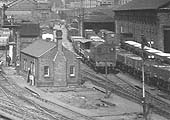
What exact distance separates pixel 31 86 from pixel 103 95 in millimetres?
7312

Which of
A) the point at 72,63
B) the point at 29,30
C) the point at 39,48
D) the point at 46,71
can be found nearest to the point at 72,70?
the point at 72,63

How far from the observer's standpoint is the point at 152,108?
79.8 ft

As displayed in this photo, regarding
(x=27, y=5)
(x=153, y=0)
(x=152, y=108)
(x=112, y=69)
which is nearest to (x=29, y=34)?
(x=112, y=69)

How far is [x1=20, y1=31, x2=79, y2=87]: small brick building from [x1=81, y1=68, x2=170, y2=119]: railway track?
3.21 metres

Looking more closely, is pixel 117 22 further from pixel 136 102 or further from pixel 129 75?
pixel 136 102

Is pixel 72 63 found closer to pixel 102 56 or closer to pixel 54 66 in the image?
pixel 54 66

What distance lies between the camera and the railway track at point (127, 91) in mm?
24266

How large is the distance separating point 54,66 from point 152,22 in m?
21.9

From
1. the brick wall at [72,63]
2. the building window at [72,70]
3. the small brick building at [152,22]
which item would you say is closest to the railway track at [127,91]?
the brick wall at [72,63]

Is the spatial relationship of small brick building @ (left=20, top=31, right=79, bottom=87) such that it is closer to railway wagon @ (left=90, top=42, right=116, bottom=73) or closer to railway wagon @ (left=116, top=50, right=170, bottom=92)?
railway wagon @ (left=116, top=50, right=170, bottom=92)

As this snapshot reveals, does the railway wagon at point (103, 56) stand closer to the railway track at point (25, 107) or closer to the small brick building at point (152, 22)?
the small brick building at point (152, 22)

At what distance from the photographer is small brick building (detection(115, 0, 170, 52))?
45838 mm

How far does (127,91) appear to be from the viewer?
30141 millimetres

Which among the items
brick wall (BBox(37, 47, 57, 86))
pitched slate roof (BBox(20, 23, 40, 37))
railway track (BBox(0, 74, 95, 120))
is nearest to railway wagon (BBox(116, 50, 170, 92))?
brick wall (BBox(37, 47, 57, 86))
